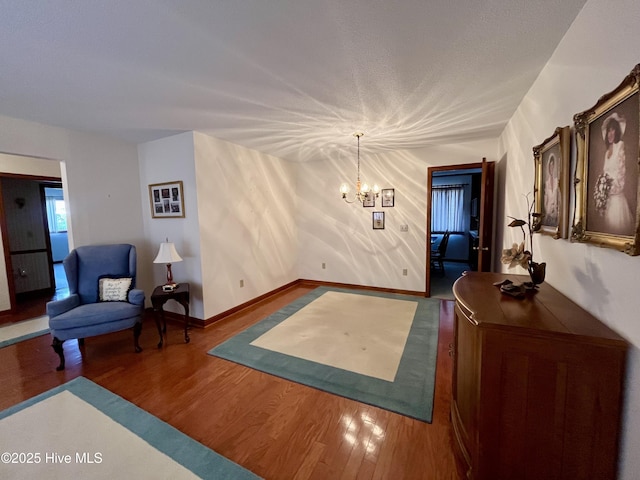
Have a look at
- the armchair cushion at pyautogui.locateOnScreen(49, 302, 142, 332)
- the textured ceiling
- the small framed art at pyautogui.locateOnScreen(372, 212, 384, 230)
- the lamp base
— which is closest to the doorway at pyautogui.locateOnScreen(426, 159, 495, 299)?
the small framed art at pyautogui.locateOnScreen(372, 212, 384, 230)

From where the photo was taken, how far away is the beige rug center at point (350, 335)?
7.95ft

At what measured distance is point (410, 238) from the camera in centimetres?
426

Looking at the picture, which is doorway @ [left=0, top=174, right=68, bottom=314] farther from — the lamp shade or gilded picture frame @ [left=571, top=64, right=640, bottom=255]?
gilded picture frame @ [left=571, top=64, right=640, bottom=255]

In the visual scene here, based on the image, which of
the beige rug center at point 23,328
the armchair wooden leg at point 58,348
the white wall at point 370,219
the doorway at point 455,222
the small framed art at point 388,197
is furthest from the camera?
the doorway at point 455,222

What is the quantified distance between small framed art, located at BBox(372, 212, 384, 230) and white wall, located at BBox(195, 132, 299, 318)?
162 cm

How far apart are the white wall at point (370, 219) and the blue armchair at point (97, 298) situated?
2978 millimetres

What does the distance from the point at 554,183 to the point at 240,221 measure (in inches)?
135

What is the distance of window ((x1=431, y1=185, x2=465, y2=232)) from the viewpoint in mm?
6945

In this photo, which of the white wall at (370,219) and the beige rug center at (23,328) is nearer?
the beige rug center at (23,328)

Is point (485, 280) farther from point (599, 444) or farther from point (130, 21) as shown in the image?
point (130, 21)

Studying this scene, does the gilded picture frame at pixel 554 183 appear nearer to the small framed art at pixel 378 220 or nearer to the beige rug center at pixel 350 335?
the beige rug center at pixel 350 335

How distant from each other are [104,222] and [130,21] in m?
2.88

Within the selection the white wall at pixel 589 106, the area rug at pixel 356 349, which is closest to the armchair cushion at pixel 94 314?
the area rug at pixel 356 349

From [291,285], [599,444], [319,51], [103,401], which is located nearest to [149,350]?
[103,401]
